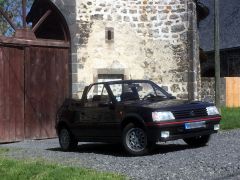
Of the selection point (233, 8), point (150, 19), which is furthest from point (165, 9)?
point (233, 8)

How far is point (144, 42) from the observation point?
1802 cm

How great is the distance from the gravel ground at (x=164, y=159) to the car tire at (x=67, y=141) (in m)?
0.19

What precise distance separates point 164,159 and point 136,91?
2477 millimetres

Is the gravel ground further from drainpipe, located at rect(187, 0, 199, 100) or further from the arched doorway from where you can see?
drainpipe, located at rect(187, 0, 199, 100)

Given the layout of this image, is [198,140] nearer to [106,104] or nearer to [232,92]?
[106,104]

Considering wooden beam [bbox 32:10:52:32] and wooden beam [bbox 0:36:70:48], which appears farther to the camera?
wooden beam [bbox 32:10:52:32]

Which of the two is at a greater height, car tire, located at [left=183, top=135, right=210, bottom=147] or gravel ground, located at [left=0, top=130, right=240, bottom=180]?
car tire, located at [left=183, top=135, right=210, bottom=147]

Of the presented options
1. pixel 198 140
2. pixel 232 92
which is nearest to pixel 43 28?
pixel 198 140

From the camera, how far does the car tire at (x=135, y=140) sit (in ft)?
35.8

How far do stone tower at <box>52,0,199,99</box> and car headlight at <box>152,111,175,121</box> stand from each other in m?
6.95

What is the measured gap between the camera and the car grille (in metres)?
11.0

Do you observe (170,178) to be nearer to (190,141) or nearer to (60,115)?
(190,141)

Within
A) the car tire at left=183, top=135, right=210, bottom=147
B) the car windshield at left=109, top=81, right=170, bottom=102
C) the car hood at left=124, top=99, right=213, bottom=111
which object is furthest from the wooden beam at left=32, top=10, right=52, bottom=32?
the car tire at left=183, top=135, right=210, bottom=147

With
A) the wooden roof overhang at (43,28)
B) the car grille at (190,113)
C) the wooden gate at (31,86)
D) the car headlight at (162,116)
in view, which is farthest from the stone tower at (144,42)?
the car headlight at (162,116)
